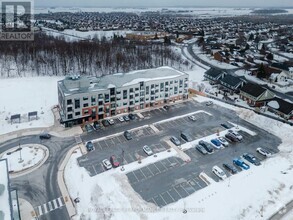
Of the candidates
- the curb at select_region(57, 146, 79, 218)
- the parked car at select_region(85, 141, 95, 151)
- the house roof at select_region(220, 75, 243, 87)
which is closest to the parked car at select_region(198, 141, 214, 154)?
the parked car at select_region(85, 141, 95, 151)

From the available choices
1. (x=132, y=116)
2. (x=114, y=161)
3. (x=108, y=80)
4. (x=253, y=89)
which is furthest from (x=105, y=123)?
(x=253, y=89)

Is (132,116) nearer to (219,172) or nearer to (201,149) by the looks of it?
(201,149)

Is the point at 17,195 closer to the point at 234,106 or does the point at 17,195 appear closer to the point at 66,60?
the point at 234,106

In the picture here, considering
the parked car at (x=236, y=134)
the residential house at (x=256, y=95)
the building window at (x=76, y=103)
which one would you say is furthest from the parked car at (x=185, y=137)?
the residential house at (x=256, y=95)

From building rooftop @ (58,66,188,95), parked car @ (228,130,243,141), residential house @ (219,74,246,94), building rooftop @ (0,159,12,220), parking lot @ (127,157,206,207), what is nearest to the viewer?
building rooftop @ (0,159,12,220)

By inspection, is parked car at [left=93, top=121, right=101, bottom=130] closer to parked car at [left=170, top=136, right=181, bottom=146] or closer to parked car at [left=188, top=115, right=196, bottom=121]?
parked car at [left=170, top=136, right=181, bottom=146]

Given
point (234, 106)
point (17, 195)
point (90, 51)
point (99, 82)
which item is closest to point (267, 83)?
point (234, 106)
